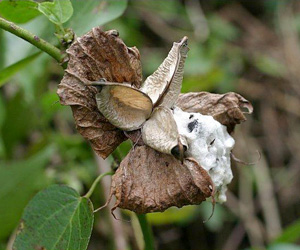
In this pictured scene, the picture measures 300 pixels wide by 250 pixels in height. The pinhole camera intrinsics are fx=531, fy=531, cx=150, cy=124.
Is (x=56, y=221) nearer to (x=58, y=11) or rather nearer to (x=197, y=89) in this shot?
(x=58, y=11)

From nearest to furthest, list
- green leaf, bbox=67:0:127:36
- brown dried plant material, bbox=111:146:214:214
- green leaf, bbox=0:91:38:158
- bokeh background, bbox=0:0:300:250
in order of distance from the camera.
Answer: brown dried plant material, bbox=111:146:214:214
green leaf, bbox=67:0:127:36
bokeh background, bbox=0:0:300:250
green leaf, bbox=0:91:38:158

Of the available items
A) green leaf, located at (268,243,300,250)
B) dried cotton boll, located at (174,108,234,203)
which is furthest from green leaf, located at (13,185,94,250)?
green leaf, located at (268,243,300,250)

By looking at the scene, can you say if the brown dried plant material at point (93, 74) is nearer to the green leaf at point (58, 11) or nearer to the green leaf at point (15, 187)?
the green leaf at point (58, 11)

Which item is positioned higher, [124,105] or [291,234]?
[124,105]

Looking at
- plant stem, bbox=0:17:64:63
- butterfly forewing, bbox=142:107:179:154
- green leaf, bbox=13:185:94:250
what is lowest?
green leaf, bbox=13:185:94:250

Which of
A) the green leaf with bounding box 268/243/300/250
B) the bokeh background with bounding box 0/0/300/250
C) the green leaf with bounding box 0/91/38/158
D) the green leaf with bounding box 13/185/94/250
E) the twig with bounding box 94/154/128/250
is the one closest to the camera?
the green leaf with bounding box 13/185/94/250

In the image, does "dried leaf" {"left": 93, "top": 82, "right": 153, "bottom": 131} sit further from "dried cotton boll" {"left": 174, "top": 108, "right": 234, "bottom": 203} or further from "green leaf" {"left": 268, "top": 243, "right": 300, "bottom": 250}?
"green leaf" {"left": 268, "top": 243, "right": 300, "bottom": 250}

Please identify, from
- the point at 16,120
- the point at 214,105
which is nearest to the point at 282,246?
the point at 214,105
